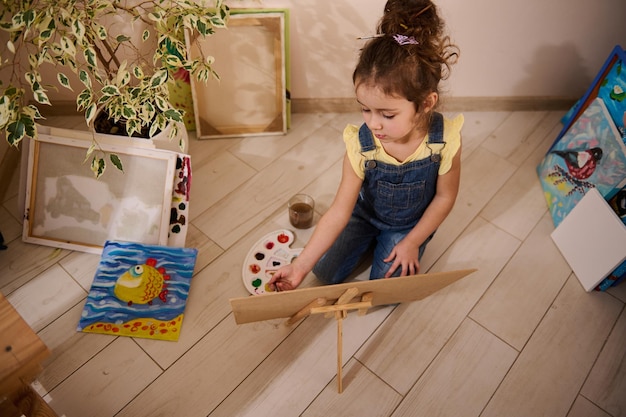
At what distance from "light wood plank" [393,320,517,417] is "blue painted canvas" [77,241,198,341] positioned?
712 millimetres

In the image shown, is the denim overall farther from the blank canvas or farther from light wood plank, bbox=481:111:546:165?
light wood plank, bbox=481:111:546:165

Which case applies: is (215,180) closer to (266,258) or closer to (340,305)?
(266,258)

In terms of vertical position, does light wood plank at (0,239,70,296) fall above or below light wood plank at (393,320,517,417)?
above

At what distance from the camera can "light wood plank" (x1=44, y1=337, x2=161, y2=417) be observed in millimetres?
1163

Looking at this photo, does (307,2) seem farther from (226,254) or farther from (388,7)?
(226,254)

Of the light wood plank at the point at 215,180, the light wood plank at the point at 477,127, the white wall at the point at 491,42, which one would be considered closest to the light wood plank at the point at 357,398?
the light wood plank at the point at 215,180

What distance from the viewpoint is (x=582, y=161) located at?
1.52 metres

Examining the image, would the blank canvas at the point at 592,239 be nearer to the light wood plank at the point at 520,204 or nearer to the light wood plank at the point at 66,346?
the light wood plank at the point at 520,204

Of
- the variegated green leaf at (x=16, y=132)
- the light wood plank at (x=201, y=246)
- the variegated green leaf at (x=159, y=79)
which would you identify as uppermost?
the variegated green leaf at (x=159, y=79)

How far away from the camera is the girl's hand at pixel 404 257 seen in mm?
1237

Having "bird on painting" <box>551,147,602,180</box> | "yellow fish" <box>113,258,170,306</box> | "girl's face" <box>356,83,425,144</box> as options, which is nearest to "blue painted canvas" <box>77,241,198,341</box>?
"yellow fish" <box>113,258,170,306</box>

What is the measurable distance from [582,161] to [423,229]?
708 millimetres

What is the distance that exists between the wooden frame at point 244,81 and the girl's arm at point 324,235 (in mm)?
659

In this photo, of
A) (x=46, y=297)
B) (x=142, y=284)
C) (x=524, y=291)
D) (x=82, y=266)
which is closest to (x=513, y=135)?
(x=524, y=291)
